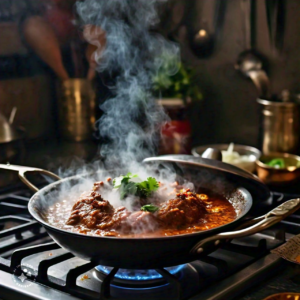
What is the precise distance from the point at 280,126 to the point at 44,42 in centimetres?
132

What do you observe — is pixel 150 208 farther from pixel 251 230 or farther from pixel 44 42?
pixel 44 42

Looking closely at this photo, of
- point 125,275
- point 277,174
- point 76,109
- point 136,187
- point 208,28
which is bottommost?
point 125,275

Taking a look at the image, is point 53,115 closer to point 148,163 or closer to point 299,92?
point 148,163

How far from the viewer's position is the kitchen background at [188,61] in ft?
7.20

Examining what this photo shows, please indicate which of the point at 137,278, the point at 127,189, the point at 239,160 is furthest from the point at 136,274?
the point at 239,160

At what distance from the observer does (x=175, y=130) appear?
A: 2.57 m

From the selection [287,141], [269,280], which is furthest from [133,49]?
[269,280]

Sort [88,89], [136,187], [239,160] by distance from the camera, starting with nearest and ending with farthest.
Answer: [136,187] < [239,160] < [88,89]

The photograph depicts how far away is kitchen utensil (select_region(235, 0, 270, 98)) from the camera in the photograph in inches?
103

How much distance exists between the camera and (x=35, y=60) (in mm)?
2258

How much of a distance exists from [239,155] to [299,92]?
0.48 meters

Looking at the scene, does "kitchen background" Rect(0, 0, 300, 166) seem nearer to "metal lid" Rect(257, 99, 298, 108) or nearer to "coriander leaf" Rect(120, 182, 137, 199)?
"metal lid" Rect(257, 99, 298, 108)

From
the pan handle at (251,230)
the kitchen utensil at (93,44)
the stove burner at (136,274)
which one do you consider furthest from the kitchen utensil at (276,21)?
the stove burner at (136,274)

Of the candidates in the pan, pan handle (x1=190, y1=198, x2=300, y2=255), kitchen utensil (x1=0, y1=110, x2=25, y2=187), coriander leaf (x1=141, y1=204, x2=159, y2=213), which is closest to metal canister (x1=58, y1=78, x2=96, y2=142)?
kitchen utensil (x1=0, y1=110, x2=25, y2=187)
